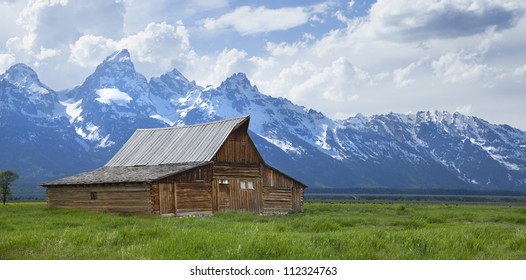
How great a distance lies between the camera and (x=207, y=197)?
52.2m

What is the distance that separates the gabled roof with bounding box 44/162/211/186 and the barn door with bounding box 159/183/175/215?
3.49 ft

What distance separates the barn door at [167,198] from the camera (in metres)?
48.0

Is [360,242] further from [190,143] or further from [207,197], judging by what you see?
[190,143]

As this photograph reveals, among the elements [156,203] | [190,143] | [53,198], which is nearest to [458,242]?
[156,203]

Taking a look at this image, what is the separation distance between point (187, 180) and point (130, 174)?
540 cm

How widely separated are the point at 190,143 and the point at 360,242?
40.4 m

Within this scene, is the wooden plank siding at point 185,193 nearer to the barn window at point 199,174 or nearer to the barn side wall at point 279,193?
the barn window at point 199,174

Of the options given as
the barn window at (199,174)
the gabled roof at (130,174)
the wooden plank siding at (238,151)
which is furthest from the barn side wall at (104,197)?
the wooden plank siding at (238,151)

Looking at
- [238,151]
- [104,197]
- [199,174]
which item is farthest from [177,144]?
[104,197]

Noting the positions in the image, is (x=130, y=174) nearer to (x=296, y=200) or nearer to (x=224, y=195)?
(x=224, y=195)

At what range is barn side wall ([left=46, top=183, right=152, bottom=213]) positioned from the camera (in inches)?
1897

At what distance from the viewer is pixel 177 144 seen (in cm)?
5938

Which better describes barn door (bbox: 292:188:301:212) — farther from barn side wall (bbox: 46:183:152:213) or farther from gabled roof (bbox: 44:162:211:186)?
barn side wall (bbox: 46:183:152:213)

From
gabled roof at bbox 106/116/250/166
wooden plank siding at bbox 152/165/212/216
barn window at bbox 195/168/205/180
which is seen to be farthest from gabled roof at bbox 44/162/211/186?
gabled roof at bbox 106/116/250/166
